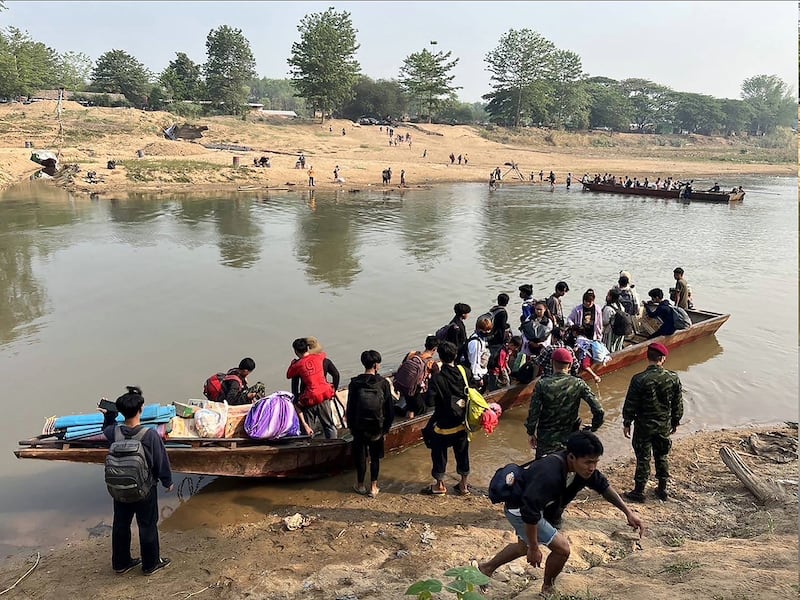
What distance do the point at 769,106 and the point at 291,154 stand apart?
99137 mm

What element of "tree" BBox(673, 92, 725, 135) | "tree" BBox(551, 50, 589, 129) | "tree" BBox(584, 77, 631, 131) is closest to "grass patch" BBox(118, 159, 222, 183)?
"tree" BBox(551, 50, 589, 129)

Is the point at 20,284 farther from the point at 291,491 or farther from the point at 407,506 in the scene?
the point at 407,506

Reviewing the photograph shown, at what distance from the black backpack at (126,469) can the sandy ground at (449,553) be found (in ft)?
3.21

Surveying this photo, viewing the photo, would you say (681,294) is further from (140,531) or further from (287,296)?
(140,531)

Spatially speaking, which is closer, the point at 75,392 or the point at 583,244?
the point at 75,392

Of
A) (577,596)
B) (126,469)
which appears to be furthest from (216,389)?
(577,596)

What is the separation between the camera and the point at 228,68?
71188 mm

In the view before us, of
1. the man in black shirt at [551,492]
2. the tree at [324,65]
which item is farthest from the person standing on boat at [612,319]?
the tree at [324,65]

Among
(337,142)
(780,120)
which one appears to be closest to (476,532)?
(337,142)

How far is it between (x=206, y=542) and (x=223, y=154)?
144 ft

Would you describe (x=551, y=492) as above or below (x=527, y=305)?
below

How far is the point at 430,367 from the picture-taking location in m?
8.23

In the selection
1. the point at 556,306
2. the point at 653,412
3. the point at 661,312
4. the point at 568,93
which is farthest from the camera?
the point at 568,93

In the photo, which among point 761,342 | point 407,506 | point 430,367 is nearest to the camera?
point 407,506
